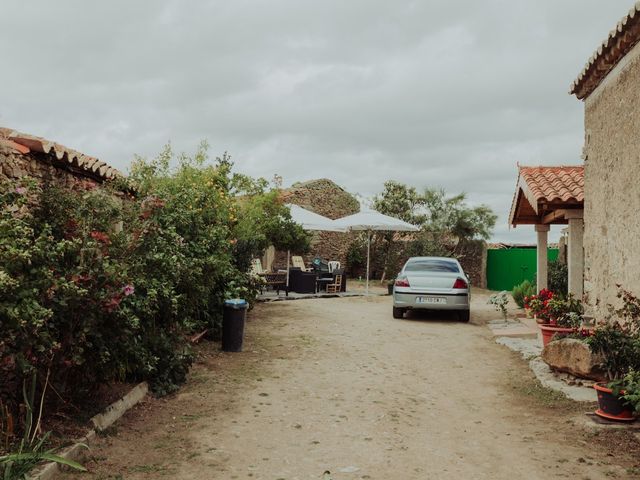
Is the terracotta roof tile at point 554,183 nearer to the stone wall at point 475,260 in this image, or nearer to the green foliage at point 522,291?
the green foliage at point 522,291

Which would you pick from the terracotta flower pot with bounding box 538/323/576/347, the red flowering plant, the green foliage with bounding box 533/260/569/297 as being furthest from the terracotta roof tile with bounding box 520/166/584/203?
the green foliage with bounding box 533/260/569/297

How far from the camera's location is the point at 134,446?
454 centimetres

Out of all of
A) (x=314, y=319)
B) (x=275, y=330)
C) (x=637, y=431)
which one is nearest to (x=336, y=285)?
(x=314, y=319)

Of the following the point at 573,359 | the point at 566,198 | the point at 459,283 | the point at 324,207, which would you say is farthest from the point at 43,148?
the point at 324,207

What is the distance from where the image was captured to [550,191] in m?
9.98

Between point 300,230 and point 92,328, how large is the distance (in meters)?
11.4

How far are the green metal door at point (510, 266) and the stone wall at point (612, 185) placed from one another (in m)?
15.1

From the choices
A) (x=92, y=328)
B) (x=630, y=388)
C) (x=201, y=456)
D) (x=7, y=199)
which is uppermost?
(x=7, y=199)

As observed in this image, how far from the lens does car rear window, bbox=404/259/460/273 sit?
1259 cm

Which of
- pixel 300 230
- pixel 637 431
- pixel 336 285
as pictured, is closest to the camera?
pixel 637 431

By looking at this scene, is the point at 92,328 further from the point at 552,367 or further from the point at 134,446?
the point at 552,367

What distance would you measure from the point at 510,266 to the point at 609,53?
57.6 feet

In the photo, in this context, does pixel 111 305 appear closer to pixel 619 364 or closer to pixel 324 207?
pixel 619 364

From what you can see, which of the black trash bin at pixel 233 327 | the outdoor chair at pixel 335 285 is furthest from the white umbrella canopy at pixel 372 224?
the black trash bin at pixel 233 327
